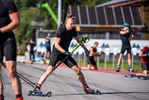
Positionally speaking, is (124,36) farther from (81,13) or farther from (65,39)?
(81,13)

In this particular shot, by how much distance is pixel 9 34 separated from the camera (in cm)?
495

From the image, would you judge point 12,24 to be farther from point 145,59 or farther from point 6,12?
point 145,59

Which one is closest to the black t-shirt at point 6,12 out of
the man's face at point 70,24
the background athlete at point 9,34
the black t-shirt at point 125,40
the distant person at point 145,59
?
the background athlete at point 9,34

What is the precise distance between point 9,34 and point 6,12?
359 millimetres

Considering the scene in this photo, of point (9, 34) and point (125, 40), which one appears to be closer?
point (9, 34)

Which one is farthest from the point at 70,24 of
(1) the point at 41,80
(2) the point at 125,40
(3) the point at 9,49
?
(2) the point at 125,40

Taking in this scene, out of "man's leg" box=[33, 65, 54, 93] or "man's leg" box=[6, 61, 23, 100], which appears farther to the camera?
"man's leg" box=[33, 65, 54, 93]

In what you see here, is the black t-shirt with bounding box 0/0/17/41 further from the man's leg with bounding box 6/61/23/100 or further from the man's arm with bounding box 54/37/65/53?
the man's arm with bounding box 54/37/65/53

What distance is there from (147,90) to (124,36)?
224 inches

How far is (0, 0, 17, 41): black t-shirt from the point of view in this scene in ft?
15.7

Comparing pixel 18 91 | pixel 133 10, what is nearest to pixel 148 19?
pixel 133 10

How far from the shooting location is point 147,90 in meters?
8.28

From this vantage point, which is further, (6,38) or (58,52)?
(58,52)

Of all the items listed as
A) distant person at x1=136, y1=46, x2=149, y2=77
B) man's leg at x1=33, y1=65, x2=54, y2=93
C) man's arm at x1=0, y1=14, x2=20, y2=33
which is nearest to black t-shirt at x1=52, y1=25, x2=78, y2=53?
man's leg at x1=33, y1=65, x2=54, y2=93
